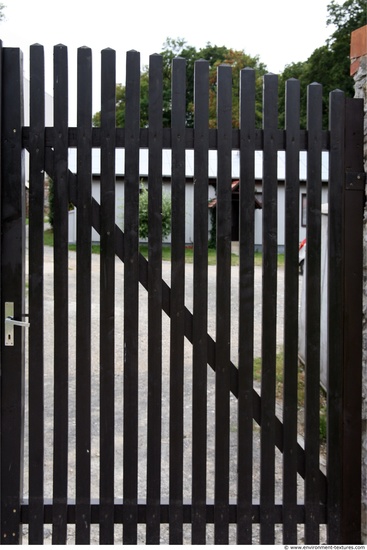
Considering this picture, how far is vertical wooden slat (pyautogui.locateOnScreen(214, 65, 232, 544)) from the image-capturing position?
2604 mm

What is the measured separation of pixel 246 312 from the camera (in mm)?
2662

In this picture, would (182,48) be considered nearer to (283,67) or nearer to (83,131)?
(283,67)

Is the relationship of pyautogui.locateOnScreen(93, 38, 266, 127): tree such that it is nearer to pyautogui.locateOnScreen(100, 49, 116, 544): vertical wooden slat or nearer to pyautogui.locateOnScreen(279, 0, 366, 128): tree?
pyautogui.locateOnScreen(279, 0, 366, 128): tree

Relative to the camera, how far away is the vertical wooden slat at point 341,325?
8.66ft

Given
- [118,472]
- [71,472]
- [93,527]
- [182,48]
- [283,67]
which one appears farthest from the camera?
[182,48]

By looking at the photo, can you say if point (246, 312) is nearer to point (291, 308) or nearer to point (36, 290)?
point (291, 308)

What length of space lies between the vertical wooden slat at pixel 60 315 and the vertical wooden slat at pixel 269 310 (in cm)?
102

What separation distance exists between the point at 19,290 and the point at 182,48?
156ft

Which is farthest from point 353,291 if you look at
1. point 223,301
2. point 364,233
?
point 223,301

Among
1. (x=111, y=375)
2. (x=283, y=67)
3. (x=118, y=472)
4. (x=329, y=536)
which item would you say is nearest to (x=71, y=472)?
(x=118, y=472)

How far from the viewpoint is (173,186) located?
260 centimetres

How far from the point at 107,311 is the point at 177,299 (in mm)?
366

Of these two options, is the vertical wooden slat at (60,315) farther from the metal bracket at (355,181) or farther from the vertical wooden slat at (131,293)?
the metal bracket at (355,181)

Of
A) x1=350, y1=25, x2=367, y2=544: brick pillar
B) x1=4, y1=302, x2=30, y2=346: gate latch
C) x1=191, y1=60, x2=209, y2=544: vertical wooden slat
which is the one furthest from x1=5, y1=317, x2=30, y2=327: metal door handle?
x1=350, y1=25, x2=367, y2=544: brick pillar
